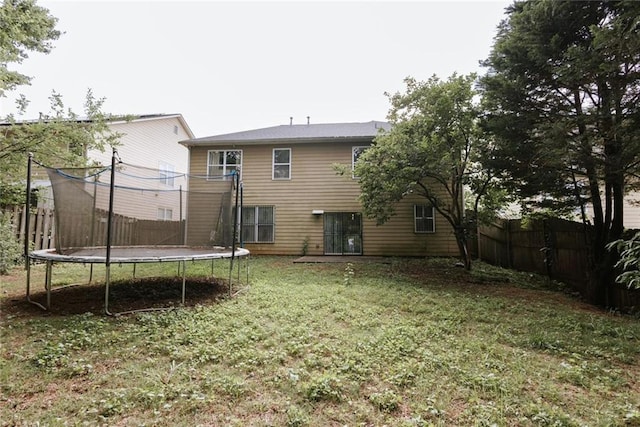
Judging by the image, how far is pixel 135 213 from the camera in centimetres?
629

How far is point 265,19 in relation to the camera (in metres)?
8.12

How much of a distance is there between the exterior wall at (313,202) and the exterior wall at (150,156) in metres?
3.05

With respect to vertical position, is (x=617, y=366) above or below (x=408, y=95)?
below

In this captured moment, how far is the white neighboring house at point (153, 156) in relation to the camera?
6.52 metres

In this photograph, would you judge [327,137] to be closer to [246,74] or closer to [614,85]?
[246,74]

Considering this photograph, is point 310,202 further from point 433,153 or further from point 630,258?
point 630,258

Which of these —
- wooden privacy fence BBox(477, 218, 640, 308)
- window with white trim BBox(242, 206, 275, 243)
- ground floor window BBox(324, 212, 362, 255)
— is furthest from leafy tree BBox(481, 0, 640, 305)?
window with white trim BBox(242, 206, 275, 243)

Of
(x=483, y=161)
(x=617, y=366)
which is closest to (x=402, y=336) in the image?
(x=617, y=366)

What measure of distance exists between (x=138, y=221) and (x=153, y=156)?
10.7 meters

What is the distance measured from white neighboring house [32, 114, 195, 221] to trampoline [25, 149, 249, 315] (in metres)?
0.03

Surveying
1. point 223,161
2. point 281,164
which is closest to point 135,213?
point 223,161

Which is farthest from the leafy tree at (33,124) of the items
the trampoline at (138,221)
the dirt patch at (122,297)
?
the dirt patch at (122,297)

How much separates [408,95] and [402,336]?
7401 mm

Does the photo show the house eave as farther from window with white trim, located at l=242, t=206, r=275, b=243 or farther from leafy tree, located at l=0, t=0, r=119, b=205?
leafy tree, located at l=0, t=0, r=119, b=205
